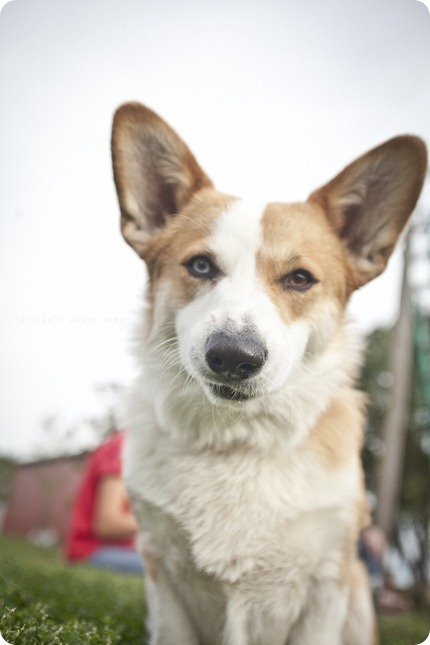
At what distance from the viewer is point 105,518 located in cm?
456

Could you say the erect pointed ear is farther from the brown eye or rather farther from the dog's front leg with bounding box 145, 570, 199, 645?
the dog's front leg with bounding box 145, 570, 199, 645

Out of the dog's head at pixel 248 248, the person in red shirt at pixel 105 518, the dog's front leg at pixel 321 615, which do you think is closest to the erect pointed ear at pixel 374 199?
the dog's head at pixel 248 248

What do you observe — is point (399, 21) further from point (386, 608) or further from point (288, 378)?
point (386, 608)

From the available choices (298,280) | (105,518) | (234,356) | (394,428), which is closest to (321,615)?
(234,356)

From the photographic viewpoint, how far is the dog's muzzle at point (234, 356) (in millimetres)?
1820

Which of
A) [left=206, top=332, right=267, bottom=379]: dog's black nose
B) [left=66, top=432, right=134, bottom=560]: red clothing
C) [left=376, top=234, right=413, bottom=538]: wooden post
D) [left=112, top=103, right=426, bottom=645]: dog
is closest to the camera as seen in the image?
[left=206, top=332, right=267, bottom=379]: dog's black nose

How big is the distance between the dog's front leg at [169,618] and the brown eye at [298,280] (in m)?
1.27

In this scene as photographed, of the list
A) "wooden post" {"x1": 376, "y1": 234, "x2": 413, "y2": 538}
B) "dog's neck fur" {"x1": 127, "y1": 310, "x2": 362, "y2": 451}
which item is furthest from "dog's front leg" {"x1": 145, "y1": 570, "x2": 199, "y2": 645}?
"wooden post" {"x1": 376, "y1": 234, "x2": 413, "y2": 538}

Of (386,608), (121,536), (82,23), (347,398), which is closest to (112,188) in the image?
(82,23)

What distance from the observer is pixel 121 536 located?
476cm

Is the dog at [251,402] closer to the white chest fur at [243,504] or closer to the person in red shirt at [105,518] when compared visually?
the white chest fur at [243,504]

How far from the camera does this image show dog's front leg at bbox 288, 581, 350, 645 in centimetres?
221

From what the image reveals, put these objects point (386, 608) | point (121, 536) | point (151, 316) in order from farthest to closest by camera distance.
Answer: point (386, 608) → point (121, 536) → point (151, 316)

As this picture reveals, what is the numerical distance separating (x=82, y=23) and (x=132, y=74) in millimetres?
298
